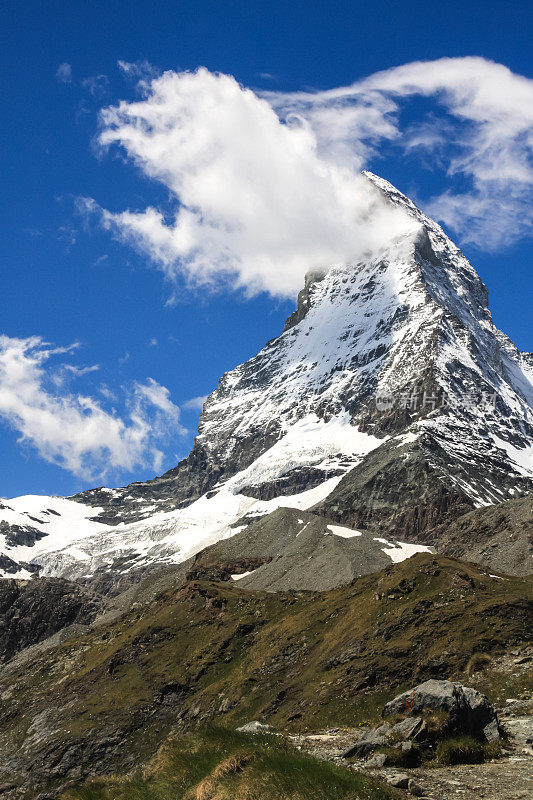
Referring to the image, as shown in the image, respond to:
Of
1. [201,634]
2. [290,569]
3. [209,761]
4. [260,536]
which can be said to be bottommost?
[209,761]

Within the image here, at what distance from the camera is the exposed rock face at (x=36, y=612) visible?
17800 centimetres

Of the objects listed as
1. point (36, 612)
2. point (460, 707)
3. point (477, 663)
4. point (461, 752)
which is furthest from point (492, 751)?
point (36, 612)

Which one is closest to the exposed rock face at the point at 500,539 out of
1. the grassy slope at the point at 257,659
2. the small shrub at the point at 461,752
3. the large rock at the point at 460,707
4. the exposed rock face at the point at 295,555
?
the exposed rock face at the point at 295,555

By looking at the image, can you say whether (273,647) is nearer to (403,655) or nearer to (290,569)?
(403,655)

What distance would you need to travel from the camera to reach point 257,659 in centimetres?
7619

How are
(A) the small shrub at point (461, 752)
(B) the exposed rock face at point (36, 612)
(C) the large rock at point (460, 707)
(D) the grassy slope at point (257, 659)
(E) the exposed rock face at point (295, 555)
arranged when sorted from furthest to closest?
(B) the exposed rock face at point (36, 612) < (E) the exposed rock face at point (295, 555) < (D) the grassy slope at point (257, 659) < (C) the large rock at point (460, 707) < (A) the small shrub at point (461, 752)

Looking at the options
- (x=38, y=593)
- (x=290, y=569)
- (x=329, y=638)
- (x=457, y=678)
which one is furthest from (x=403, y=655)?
(x=38, y=593)

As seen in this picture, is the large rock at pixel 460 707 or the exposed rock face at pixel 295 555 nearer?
the large rock at pixel 460 707

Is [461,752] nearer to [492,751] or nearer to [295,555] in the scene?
[492,751]

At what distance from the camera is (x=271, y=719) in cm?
5822

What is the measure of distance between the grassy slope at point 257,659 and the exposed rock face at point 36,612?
69.5 metres

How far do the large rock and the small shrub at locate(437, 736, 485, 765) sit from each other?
103 centimetres

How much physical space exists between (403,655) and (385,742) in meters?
28.1

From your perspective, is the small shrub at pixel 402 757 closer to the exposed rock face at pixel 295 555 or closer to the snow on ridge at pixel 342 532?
the exposed rock face at pixel 295 555
